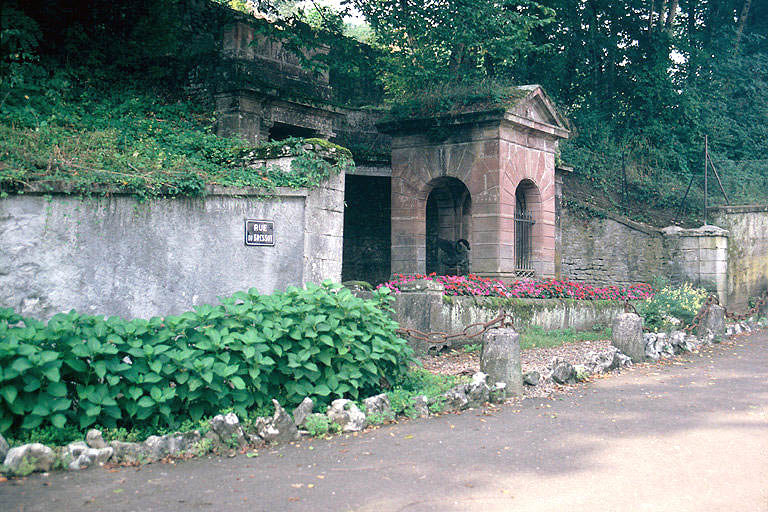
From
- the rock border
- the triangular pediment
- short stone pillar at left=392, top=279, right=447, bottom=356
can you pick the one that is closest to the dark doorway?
the triangular pediment

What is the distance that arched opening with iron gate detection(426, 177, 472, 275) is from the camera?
15.0 m

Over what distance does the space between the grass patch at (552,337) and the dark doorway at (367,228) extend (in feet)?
20.1

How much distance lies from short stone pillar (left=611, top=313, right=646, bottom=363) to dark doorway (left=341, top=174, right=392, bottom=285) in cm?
851

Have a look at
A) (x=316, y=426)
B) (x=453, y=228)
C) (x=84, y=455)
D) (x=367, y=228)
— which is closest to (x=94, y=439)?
(x=84, y=455)

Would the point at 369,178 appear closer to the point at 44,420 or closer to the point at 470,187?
the point at 470,187

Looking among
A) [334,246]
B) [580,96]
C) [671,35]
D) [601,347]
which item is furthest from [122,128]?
[671,35]

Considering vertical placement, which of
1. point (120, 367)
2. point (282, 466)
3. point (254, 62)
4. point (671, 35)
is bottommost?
point (282, 466)

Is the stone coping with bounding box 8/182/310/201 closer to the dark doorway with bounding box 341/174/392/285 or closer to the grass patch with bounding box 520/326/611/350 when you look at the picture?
the grass patch with bounding box 520/326/611/350

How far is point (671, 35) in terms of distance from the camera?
2139cm

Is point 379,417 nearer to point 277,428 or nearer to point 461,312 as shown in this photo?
point 277,428

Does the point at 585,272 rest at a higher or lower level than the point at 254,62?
lower

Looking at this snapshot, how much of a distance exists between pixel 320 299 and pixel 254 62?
9.62m

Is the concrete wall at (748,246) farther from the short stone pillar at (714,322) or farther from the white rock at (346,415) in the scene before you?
the white rock at (346,415)

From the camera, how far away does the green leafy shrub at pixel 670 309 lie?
1183 cm
